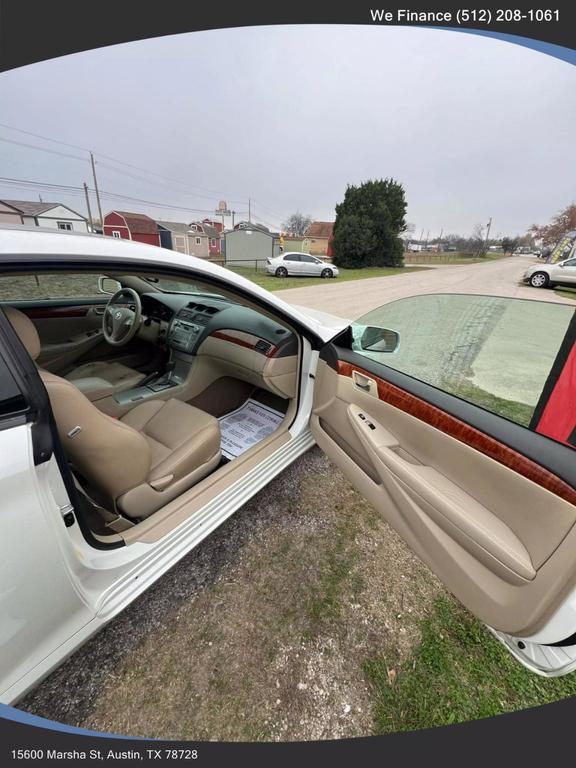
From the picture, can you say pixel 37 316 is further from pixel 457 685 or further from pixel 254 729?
pixel 457 685

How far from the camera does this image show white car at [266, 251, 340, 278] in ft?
49.3

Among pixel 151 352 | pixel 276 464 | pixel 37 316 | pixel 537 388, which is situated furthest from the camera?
pixel 151 352

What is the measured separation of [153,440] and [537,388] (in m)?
1.89

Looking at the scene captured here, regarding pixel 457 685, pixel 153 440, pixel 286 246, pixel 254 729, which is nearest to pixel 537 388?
pixel 457 685

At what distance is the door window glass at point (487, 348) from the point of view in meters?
1.23

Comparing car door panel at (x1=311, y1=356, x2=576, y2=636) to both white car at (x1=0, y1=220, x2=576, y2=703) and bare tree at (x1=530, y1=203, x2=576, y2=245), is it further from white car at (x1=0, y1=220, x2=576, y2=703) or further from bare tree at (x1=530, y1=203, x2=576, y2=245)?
bare tree at (x1=530, y1=203, x2=576, y2=245)

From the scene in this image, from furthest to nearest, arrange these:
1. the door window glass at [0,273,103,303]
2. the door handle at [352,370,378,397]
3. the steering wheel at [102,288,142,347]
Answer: the steering wheel at [102,288,142,347]
the door window glass at [0,273,103,303]
the door handle at [352,370,378,397]

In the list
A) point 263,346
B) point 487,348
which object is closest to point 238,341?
point 263,346

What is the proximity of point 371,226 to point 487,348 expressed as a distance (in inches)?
870

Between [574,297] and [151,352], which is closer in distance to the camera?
[574,297]

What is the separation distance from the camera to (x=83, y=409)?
45.8 inches

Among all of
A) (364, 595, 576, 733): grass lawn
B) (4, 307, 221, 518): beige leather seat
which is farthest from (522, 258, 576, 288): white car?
(4, 307, 221, 518): beige leather seat

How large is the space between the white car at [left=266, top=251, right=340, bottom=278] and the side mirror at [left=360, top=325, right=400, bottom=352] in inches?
559

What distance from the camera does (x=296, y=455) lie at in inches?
80.4
